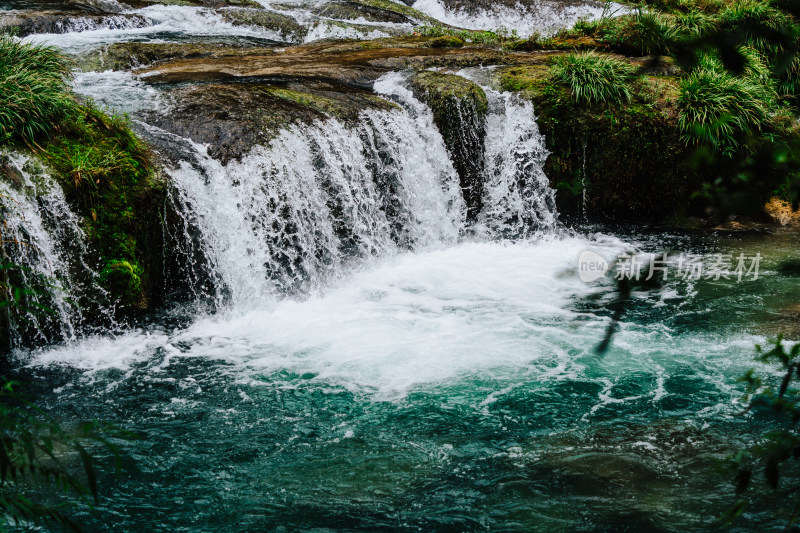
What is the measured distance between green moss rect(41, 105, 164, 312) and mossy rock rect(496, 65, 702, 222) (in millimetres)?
5757

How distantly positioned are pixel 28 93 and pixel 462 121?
18.3ft

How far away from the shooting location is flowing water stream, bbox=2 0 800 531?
4.22m

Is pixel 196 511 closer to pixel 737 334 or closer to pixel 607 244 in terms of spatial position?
pixel 737 334

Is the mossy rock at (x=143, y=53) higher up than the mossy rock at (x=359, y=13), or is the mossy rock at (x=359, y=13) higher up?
the mossy rock at (x=359, y=13)

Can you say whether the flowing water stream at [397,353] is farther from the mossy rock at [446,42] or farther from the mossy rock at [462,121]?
the mossy rock at [446,42]

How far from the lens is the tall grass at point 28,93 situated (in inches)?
251

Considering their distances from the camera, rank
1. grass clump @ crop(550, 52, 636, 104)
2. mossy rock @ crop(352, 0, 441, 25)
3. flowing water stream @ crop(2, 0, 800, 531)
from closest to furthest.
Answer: flowing water stream @ crop(2, 0, 800, 531) < grass clump @ crop(550, 52, 636, 104) < mossy rock @ crop(352, 0, 441, 25)

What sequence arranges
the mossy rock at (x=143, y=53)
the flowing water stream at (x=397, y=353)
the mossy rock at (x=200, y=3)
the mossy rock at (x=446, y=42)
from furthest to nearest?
the mossy rock at (x=200, y=3) < the mossy rock at (x=446, y=42) < the mossy rock at (x=143, y=53) < the flowing water stream at (x=397, y=353)

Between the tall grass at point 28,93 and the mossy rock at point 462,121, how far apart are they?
4813mm

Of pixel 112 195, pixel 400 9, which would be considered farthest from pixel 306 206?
pixel 400 9

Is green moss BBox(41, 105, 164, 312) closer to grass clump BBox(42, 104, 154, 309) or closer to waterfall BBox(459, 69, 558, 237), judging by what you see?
grass clump BBox(42, 104, 154, 309)

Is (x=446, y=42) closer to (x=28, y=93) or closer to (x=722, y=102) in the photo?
(x=722, y=102)

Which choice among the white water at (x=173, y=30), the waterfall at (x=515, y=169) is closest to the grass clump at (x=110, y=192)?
the waterfall at (x=515, y=169)

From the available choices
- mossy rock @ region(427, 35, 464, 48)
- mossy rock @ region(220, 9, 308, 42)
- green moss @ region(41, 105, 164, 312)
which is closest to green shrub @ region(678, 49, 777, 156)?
mossy rock @ region(427, 35, 464, 48)
